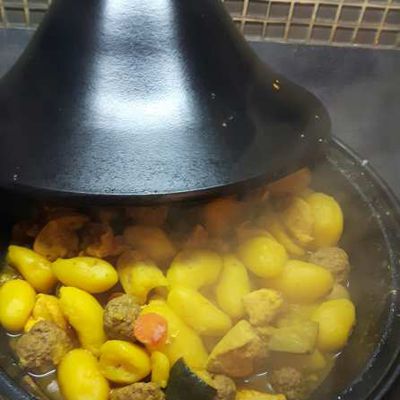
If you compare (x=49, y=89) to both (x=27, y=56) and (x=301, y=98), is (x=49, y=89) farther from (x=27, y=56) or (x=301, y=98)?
(x=301, y=98)

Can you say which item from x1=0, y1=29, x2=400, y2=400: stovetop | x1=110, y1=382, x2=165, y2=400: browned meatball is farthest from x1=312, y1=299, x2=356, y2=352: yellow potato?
x1=0, y1=29, x2=400, y2=400: stovetop

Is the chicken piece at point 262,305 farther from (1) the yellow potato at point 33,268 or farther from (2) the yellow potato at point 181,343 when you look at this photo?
(1) the yellow potato at point 33,268

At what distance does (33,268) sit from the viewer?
3.87 feet

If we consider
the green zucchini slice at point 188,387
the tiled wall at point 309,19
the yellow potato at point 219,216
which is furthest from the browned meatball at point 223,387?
the tiled wall at point 309,19

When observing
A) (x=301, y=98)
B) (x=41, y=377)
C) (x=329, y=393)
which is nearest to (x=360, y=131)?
(x=301, y=98)

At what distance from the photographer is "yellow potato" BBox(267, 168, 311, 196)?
4.41 ft

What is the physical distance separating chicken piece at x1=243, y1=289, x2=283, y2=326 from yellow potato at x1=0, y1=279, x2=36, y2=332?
44cm

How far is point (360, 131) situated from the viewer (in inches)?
75.1

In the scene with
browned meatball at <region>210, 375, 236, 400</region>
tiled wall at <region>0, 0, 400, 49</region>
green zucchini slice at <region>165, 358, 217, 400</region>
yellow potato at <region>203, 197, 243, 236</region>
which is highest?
tiled wall at <region>0, 0, 400, 49</region>

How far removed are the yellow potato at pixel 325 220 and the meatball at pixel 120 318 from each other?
1.55ft

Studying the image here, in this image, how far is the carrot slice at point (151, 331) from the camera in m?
1.05

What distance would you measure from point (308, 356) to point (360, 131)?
3.30 feet

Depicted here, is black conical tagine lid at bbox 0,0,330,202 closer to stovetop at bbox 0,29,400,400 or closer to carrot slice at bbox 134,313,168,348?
carrot slice at bbox 134,313,168,348

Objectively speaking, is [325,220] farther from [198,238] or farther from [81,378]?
[81,378]
